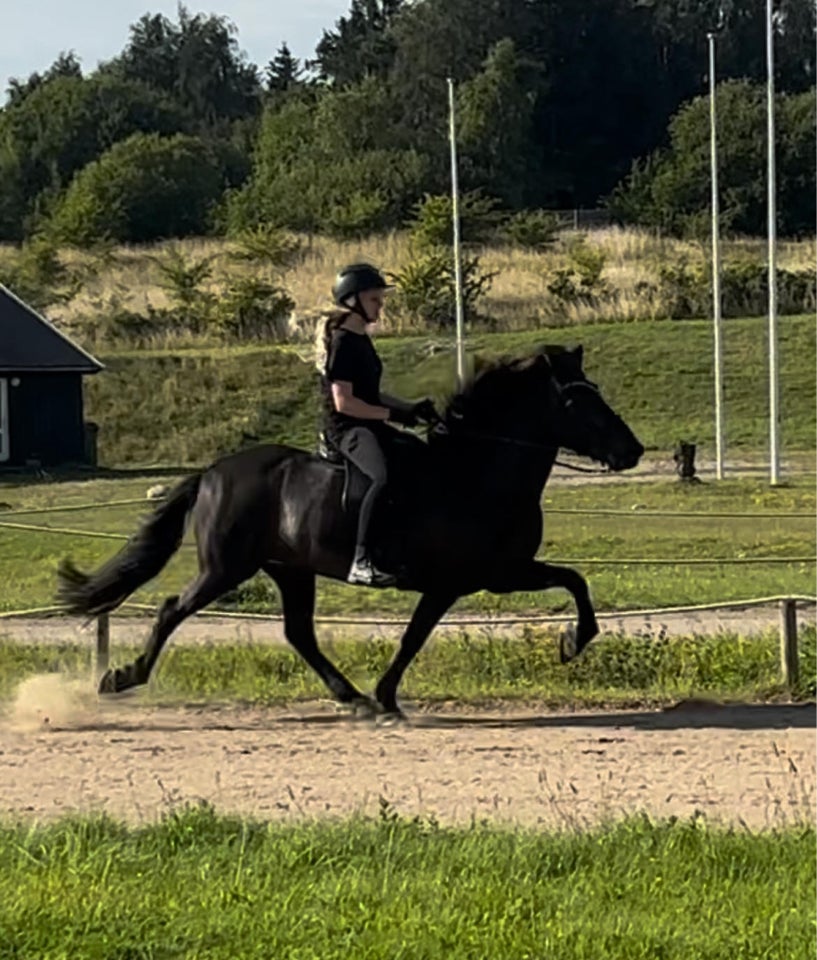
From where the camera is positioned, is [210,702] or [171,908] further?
Answer: [210,702]

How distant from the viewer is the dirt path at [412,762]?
→ 8812mm

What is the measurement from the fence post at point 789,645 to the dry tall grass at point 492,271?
43.7 metres

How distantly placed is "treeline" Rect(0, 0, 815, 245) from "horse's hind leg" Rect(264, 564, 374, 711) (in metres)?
50.2

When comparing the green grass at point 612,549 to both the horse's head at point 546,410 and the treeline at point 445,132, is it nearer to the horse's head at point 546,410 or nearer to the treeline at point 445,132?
the horse's head at point 546,410

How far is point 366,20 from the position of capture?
99500 mm

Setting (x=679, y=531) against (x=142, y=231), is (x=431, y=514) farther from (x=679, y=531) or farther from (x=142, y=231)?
(x=142, y=231)

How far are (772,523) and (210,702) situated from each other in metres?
16.0

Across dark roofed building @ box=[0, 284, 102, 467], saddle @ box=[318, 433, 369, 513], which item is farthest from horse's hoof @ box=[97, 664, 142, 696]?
dark roofed building @ box=[0, 284, 102, 467]

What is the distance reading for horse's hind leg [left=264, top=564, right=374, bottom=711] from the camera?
39.7ft

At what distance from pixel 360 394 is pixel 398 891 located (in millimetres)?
4842

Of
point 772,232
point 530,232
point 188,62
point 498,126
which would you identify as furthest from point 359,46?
point 772,232

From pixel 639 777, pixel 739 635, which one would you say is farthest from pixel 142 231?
pixel 639 777

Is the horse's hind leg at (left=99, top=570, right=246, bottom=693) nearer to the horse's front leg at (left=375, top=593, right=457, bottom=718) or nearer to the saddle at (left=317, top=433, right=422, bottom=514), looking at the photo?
the saddle at (left=317, top=433, right=422, bottom=514)

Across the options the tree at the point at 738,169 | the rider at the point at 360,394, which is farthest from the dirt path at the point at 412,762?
the tree at the point at 738,169
